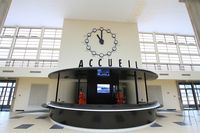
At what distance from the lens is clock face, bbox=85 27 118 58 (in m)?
6.97

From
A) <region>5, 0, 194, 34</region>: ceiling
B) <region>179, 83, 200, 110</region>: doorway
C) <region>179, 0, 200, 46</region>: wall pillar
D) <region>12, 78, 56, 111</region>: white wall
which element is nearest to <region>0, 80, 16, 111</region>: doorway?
<region>12, 78, 56, 111</region>: white wall

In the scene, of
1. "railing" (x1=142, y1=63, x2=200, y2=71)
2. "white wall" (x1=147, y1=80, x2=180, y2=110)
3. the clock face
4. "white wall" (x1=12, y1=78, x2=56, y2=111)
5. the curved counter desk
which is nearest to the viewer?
the curved counter desk

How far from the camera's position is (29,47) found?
9578mm

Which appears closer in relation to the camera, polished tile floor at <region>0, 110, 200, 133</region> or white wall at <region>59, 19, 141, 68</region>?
polished tile floor at <region>0, 110, 200, 133</region>

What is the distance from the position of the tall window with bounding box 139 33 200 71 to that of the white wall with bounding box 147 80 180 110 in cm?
123

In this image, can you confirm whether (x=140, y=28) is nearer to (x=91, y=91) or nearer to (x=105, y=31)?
(x=105, y=31)

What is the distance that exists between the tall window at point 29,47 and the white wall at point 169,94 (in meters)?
7.85

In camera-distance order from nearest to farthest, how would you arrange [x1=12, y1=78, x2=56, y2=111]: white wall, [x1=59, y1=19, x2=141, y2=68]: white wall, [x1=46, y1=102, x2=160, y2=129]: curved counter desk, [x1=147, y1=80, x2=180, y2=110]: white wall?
1. [x1=46, y1=102, x2=160, y2=129]: curved counter desk
2. [x1=59, y1=19, x2=141, y2=68]: white wall
3. [x1=12, y1=78, x2=56, y2=111]: white wall
4. [x1=147, y1=80, x2=180, y2=110]: white wall

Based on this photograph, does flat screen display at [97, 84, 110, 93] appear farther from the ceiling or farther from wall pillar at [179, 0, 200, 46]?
the ceiling

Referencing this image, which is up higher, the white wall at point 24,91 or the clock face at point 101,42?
the clock face at point 101,42

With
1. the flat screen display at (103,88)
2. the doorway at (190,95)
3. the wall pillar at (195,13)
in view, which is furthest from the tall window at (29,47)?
the doorway at (190,95)

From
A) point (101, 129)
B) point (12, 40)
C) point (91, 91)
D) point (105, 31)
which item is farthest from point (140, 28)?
point (12, 40)

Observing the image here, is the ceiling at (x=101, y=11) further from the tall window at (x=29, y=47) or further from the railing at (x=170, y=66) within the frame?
the railing at (x=170, y=66)

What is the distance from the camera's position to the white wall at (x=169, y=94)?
8.60 metres
